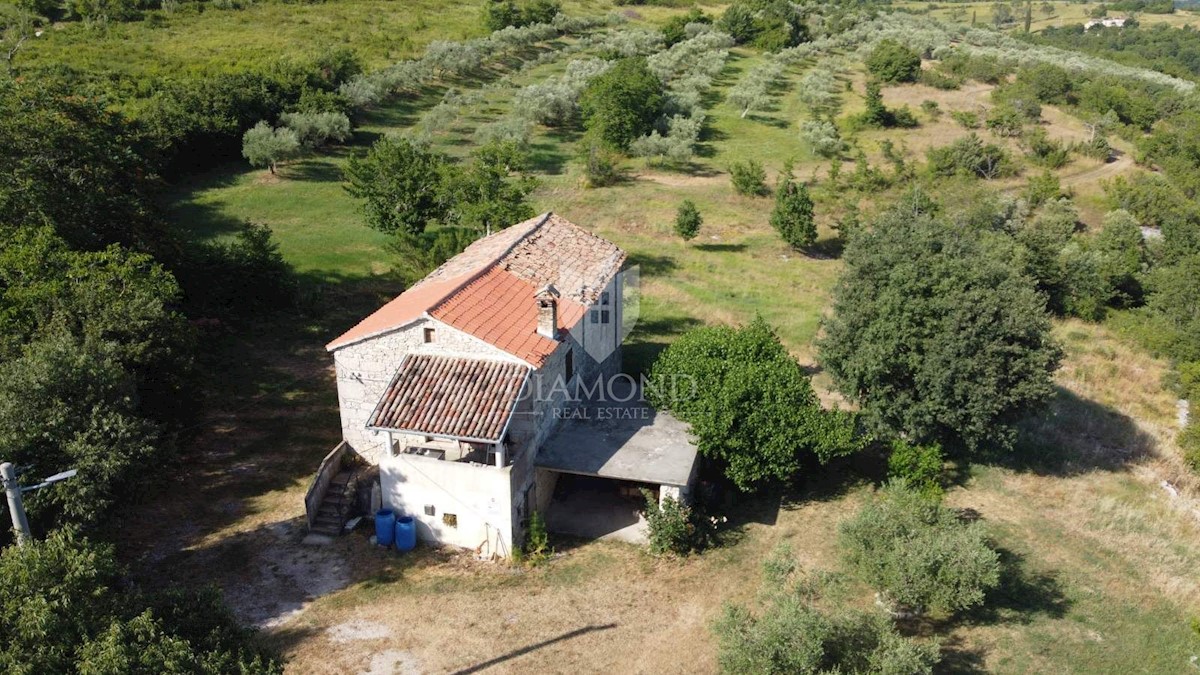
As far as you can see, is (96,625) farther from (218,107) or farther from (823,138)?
(823,138)

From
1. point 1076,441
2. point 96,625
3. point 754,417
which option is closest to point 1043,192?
point 1076,441

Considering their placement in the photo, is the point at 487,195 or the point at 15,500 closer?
the point at 15,500

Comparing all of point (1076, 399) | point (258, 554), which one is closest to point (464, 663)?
point (258, 554)

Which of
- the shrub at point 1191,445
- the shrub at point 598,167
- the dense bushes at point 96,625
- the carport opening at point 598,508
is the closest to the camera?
the dense bushes at point 96,625

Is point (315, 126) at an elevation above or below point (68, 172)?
below

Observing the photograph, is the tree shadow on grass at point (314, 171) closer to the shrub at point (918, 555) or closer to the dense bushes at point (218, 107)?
the dense bushes at point (218, 107)

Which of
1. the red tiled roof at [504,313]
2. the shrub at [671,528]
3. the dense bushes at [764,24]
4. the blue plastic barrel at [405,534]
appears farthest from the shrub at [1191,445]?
the dense bushes at [764,24]

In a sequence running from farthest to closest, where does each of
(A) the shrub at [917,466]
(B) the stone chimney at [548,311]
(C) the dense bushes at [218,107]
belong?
(C) the dense bushes at [218,107]
(A) the shrub at [917,466]
(B) the stone chimney at [548,311]
